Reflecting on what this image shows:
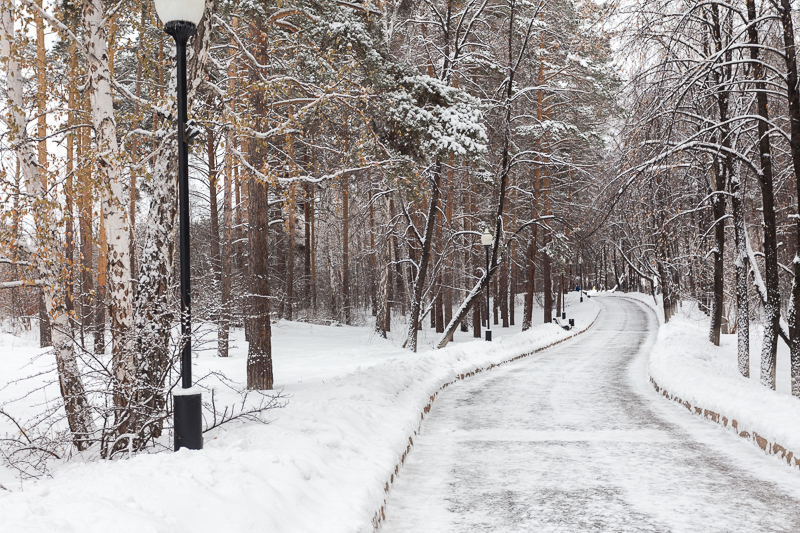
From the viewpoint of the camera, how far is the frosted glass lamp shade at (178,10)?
5.77 m

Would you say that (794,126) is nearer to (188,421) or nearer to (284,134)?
(284,134)

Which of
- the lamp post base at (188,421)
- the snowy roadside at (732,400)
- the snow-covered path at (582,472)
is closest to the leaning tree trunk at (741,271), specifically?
the snowy roadside at (732,400)

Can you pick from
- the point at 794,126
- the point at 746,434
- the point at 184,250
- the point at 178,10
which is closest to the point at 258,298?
the point at 184,250

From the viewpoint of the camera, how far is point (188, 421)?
559cm

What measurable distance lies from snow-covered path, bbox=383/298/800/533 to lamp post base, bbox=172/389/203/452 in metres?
1.84

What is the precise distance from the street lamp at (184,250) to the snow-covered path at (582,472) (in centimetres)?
192

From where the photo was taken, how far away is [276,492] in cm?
484

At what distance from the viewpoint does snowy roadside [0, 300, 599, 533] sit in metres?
3.58

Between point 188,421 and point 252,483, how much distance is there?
1.13 meters

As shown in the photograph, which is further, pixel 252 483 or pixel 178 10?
pixel 178 10

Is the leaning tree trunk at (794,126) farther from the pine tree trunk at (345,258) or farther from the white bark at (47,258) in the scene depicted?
the pine tree trunk at (345,258)

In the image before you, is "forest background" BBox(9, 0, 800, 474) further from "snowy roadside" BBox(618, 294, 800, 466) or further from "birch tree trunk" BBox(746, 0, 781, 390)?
"snowy roadside" BBox(618, 294, 800, 466)

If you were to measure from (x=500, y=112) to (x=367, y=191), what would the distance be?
612 cm

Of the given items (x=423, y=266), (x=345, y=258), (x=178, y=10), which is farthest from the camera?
(x=345, y=258)
